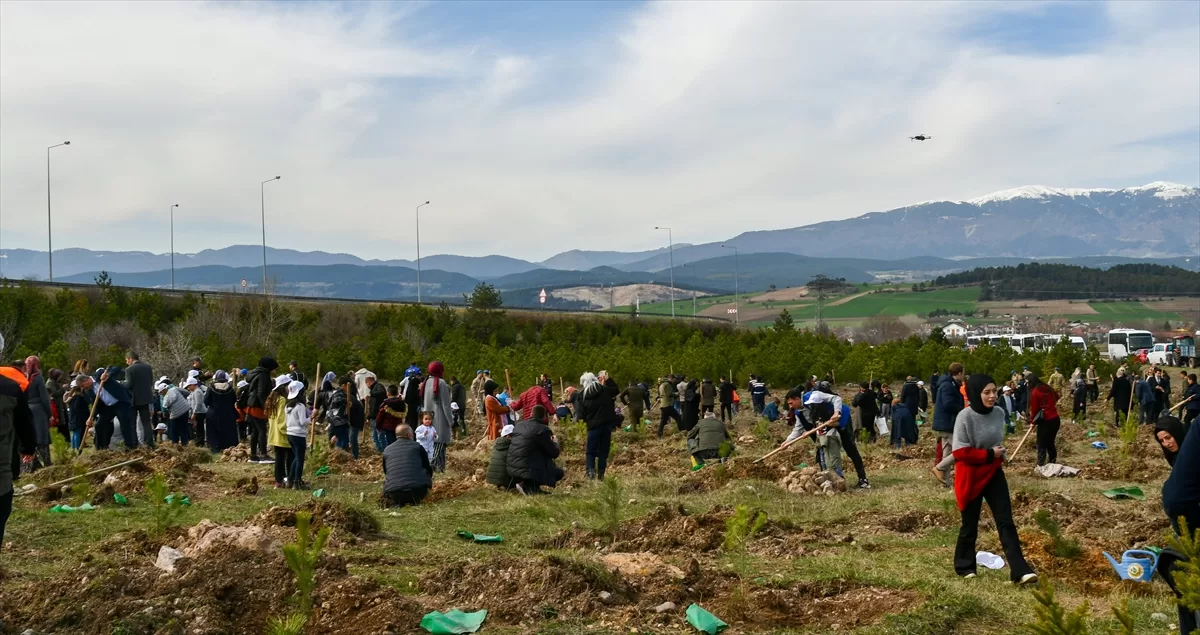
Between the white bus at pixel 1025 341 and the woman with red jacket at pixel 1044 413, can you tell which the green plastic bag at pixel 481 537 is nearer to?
the woman with red jacket at pixel 1044 413

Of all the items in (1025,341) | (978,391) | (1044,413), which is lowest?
(1025,341)

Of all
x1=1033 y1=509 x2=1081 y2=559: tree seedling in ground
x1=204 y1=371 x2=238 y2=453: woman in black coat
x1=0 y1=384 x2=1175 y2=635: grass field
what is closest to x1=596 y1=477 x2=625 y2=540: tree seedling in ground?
x1=0 y1=384 x2=1175 y2=635: grass field

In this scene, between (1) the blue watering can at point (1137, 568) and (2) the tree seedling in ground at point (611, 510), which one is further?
(2) the tree seedling in ground at point (611, 510)

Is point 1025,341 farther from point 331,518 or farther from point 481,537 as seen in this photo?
point 331,518

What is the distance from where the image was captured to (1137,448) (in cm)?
1895

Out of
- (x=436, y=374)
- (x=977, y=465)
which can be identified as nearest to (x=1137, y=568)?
(x=977, y=465)

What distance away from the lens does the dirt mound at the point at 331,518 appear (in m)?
10.3

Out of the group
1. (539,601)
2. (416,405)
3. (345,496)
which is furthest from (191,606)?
(416,405)

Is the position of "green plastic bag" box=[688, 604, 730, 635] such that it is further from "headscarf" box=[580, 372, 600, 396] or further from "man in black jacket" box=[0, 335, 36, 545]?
"headscarf" box=[580, 372, 600, 396]

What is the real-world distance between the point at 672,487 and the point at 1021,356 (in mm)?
42734

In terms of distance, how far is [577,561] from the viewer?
26.3 ft

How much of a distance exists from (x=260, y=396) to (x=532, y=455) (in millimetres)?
4397

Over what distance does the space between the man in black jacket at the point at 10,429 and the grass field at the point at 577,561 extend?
0.65m

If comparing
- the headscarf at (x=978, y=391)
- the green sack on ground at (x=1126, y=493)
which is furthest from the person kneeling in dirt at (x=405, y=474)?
the green sack on ground at (x=1126, y=493)
